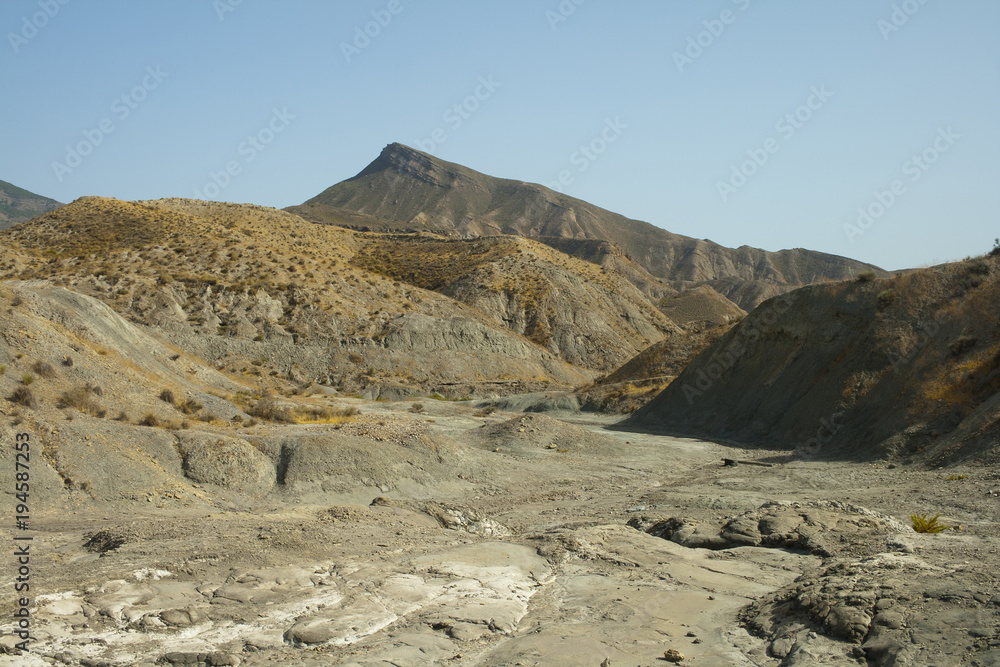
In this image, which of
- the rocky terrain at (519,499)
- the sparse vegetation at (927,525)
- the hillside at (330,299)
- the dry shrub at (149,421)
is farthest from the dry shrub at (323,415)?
the sparse vegetation at (927,525)

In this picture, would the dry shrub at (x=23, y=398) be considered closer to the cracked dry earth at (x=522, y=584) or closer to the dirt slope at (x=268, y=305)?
the cracked dry earth at (x=522, y=584)

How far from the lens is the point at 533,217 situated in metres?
162

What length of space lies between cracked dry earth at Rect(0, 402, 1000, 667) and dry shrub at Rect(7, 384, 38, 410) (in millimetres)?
4108

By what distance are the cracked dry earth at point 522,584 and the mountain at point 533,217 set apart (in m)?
128

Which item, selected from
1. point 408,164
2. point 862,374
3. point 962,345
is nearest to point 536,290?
point 862,374

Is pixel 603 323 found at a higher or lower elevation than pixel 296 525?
higher

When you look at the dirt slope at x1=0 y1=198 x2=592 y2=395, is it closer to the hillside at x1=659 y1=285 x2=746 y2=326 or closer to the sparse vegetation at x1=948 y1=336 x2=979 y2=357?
the sparse vegetation at x1=948 y1=336 x2=979 y2=357

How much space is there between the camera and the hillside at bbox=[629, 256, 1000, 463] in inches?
837

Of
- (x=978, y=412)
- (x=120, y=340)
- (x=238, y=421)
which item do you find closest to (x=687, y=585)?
(x=978, y=412)

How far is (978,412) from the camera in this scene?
19016mm

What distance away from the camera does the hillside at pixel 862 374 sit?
2125 cm

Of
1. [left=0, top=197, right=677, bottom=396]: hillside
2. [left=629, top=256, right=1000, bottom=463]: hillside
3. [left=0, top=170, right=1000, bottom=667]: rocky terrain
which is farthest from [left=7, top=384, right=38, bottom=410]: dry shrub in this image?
[left=0, top=197, right=677, bottom=396]: hillside

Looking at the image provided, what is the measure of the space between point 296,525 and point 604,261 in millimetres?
103882

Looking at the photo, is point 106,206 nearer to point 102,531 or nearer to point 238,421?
point 238,421
